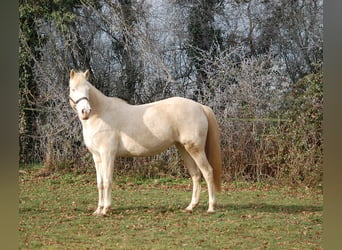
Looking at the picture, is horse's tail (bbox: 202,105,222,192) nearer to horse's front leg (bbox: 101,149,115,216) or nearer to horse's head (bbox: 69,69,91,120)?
horse's front leg (bbox: 101,149,115,216)

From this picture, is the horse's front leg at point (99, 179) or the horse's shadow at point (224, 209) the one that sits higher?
the horse's front leg at point (99, 179)

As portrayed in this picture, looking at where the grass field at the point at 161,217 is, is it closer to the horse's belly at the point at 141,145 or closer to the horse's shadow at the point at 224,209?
the horse's shadow at the point at 224,209

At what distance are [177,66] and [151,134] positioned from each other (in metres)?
0.78

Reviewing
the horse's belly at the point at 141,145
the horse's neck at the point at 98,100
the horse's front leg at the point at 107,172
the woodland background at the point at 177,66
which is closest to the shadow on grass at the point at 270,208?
the woodland background at the point at 177,66

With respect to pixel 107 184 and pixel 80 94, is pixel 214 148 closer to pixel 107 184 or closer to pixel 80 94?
pixel 107 184

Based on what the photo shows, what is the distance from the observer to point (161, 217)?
405cm

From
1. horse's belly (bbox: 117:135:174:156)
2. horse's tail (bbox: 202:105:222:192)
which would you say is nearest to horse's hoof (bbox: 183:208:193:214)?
horse's tail (bbox: 202:105:222:192)

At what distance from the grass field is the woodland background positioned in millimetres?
187

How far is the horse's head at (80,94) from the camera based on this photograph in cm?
398

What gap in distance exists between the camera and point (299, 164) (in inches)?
170

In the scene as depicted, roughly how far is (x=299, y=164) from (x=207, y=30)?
5.11 ft

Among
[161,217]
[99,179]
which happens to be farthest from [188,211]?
[99,179]
